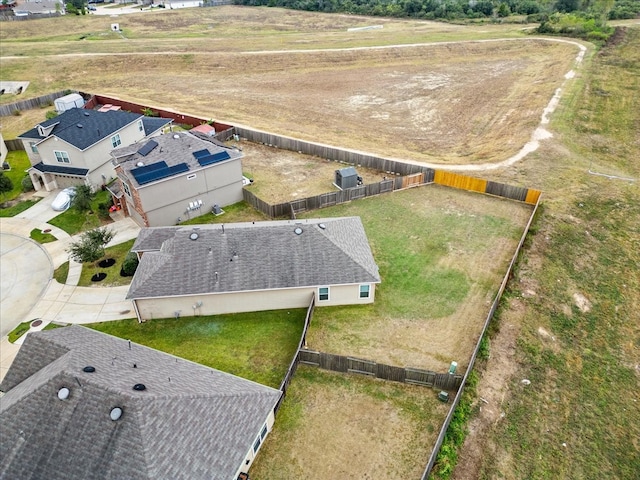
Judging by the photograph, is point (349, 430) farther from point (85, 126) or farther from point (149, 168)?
point (85, 126)

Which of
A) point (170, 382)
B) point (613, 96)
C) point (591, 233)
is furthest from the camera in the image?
point (613, 96)

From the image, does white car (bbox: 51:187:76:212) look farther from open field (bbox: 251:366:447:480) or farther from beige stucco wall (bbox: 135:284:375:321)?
open field (bbox: 251:366:447:480)

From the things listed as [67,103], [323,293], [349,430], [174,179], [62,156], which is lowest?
[349,430]

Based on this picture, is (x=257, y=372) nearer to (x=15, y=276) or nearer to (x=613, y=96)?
(x=15, y=276)

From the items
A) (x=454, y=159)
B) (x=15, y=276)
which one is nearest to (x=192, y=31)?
(x=454, y=159)

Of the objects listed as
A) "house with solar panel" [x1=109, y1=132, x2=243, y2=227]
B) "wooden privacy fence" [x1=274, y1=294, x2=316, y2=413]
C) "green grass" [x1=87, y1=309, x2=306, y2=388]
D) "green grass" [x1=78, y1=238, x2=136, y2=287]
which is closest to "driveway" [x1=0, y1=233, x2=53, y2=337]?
"green grass" [x1=78, y1=238, x2=136, y2=287]

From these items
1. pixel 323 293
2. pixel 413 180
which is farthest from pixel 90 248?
pixel 413 180
